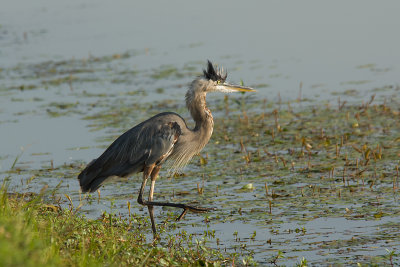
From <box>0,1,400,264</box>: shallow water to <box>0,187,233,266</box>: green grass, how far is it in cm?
68

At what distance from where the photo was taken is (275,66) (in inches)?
561

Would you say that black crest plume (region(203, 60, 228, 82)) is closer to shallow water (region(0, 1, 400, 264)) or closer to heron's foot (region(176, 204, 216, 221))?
shallow water (region(0, 1, 400, 264))

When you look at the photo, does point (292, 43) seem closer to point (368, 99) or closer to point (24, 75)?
point (368, 99)

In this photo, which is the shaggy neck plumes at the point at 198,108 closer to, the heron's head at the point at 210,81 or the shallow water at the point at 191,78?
the heron's head at the point at 210,81

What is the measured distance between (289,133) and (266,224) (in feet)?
11.1

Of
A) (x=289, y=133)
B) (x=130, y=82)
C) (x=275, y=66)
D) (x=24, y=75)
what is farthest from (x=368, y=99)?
(x=24, y=75)

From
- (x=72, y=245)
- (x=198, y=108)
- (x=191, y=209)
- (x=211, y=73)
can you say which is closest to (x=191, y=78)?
(x=211, y=73)

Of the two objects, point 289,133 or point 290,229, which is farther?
point 289,133

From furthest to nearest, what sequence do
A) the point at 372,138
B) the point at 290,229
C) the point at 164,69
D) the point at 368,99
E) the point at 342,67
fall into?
the point at 164,69, the point at 342,67, the point at 368,99, the point at 372,138, the point at 290,229

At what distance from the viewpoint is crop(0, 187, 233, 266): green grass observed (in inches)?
153

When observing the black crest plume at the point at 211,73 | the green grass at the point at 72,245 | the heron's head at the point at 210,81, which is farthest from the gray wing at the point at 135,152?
the black crest plume at the point at 211,73

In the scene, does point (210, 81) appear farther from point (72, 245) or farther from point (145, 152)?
point (72, 245)

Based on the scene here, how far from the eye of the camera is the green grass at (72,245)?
153 inches

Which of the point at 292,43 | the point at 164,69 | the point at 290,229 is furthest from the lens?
the point at 292,43
